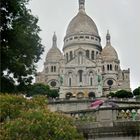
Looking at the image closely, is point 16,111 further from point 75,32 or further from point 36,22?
point 75,32

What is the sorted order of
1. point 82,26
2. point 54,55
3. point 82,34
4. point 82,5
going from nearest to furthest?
point 54,55, point 82,34, point 82,26, point 82,5

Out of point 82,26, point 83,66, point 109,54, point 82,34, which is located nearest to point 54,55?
point 82,34

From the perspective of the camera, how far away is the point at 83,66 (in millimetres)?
121312

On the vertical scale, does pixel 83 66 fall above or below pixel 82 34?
below

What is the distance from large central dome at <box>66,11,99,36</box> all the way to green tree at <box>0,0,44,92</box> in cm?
11014

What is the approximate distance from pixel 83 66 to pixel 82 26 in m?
14.7

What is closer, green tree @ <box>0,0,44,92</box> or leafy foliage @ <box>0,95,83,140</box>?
leafy foliage @ <box>0,95,83,140</box>

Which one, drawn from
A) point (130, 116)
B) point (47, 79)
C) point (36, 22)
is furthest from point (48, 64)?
point (130, 116)

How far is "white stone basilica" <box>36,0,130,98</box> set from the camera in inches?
4663

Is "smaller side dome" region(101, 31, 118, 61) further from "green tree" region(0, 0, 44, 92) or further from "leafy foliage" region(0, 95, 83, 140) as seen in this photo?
"leafy foliage" region(0, 95, 83, 140)

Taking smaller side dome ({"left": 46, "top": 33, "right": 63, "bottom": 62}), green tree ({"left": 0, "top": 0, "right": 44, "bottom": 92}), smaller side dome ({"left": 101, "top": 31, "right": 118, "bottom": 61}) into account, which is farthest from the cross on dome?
green tree ({"left": 0, "top": 0, "right": 44, "bottom": 92})

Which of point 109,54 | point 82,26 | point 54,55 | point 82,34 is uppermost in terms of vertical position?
point 82,26

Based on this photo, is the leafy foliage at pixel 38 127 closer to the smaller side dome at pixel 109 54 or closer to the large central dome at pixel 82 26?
the smaller side dome at pixel 109 54

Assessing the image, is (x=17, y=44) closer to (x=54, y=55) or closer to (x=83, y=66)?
(x=83, y=66)
